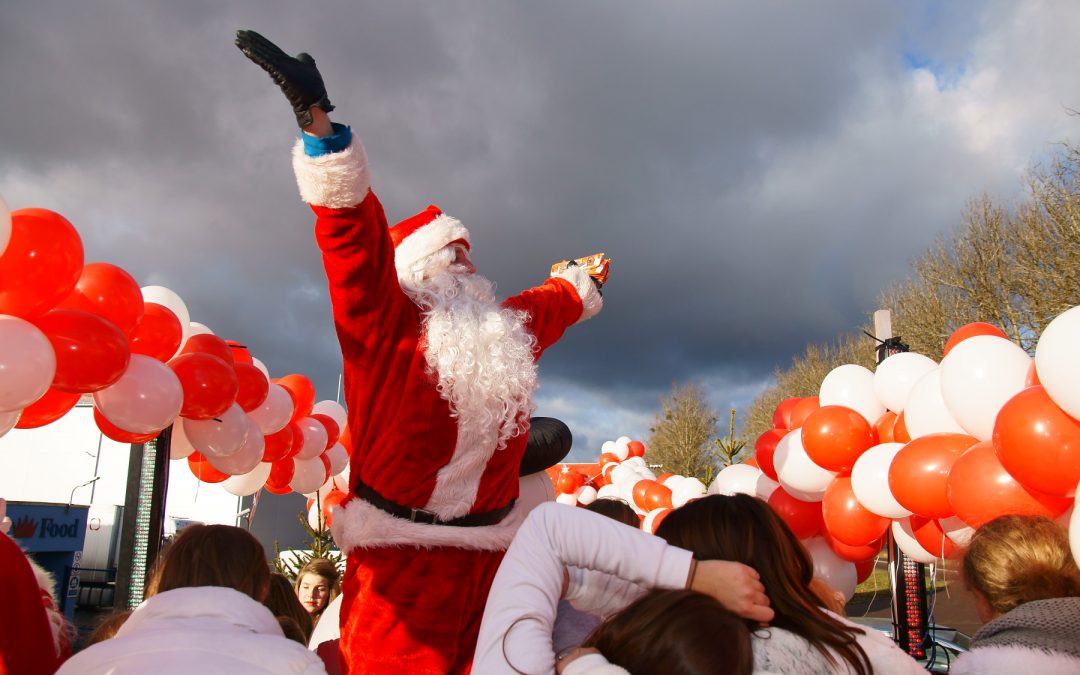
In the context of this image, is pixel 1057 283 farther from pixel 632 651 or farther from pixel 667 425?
pixel 667 425

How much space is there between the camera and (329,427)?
5.86 metres

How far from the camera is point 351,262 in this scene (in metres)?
1.84

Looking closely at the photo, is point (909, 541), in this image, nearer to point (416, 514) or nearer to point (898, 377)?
point (898, 377)

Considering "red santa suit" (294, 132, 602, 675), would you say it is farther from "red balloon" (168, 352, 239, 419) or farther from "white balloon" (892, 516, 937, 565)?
"white balloon" (892, 516, 937, 565)

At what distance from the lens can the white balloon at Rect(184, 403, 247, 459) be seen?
13.7ft

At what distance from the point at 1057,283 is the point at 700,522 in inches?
453

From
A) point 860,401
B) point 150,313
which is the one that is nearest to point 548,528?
point 150,313

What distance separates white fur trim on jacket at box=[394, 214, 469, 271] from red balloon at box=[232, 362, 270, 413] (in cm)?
264

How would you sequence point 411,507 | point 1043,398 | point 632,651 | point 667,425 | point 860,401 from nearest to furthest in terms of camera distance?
1. point 632,651
2. point 411,507
3. point 1043,398
4. point 860,401
5. point 667,425

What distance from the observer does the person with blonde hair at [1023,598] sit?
1709 mm

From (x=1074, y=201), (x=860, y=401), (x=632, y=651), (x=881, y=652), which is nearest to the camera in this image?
(x=632, y=651)

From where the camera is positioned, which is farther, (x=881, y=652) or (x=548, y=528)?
(x=881, y=652)

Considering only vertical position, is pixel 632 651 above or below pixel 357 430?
below

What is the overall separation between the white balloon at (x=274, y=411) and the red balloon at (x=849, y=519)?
3488 mm
